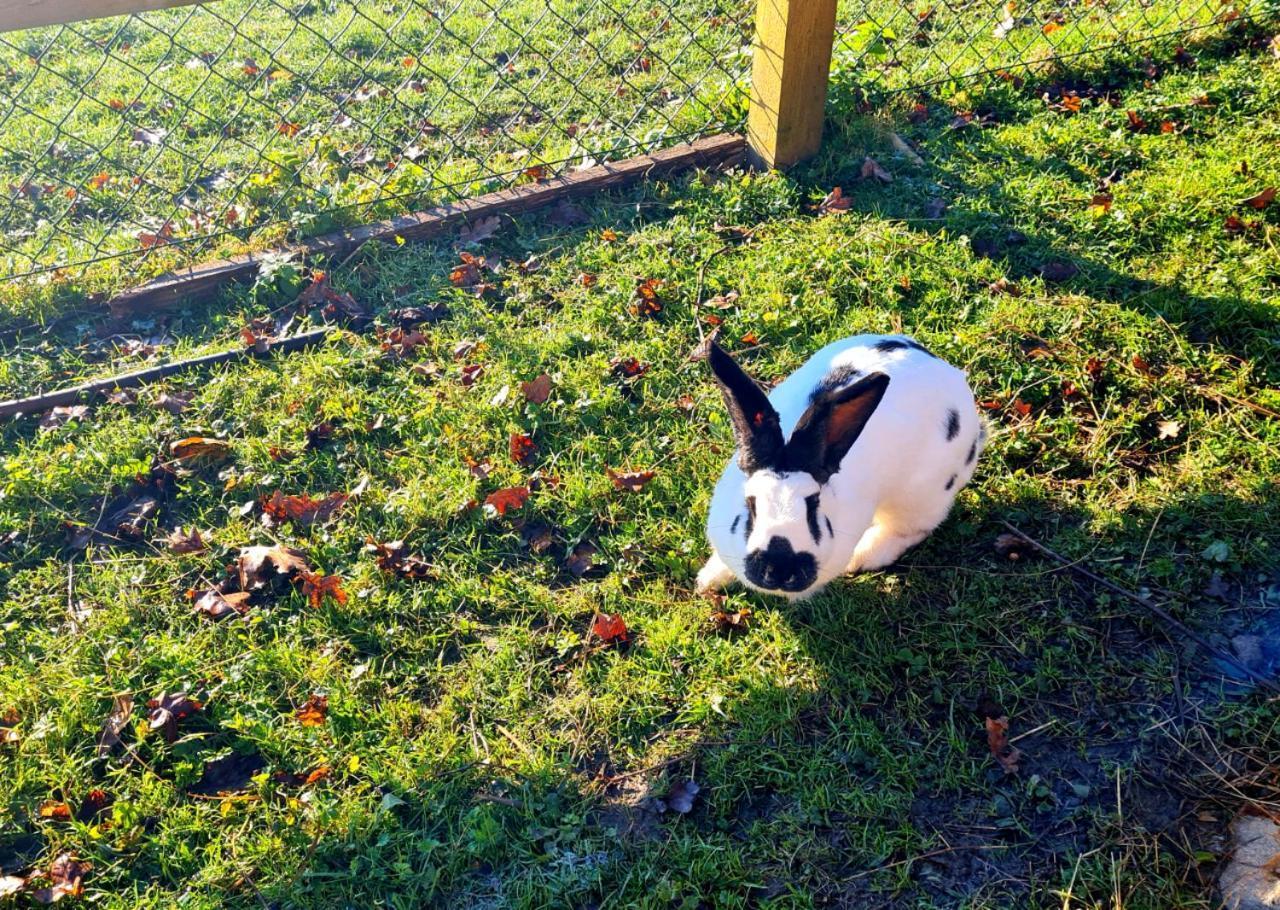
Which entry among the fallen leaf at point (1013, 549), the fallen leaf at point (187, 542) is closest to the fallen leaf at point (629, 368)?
the fallen leaf at point (1013, 549)

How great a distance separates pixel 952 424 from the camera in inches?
118

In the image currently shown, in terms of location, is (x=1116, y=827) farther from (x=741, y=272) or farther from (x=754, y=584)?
(x=741, y=272)

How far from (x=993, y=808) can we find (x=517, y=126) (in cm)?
446

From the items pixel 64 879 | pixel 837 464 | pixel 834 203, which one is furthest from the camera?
pixel 834 203

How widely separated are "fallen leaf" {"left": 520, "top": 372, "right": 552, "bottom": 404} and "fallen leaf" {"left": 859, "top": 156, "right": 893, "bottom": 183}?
2136 mm

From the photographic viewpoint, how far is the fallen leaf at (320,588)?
3213 millimetres

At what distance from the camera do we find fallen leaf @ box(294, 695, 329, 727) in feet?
9.48

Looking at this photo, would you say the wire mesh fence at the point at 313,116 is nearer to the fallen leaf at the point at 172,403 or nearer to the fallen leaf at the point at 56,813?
the fallen leaf at the point at 172,403

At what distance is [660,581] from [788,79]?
8.96 feet

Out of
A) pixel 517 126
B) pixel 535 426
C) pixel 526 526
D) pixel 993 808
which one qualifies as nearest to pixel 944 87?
pixel 517 126

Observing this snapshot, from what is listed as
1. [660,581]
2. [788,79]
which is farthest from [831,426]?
[788,79]

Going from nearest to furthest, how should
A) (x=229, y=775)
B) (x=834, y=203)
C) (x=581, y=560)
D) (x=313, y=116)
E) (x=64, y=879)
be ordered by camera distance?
1. (x=64, y=879)
2. (x=229, y=775)
3. (x=581, y=560)
4. (x=834, y=203)
5. (x=313, y=116)

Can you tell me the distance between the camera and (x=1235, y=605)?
113 inches

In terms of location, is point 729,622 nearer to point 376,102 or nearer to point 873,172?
point 873,172
